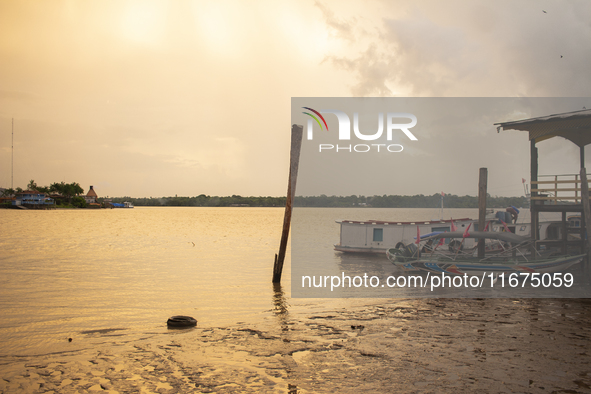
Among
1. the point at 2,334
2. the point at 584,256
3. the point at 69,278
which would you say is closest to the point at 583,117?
the point at 584,256

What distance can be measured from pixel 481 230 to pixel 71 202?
652ft

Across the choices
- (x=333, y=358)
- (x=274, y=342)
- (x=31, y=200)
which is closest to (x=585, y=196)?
(x=333, y=358)

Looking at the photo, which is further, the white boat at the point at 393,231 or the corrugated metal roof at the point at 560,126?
the white boat at the point at 393,231

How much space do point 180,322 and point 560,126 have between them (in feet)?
57.4

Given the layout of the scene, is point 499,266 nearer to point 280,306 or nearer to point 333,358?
point 280,306

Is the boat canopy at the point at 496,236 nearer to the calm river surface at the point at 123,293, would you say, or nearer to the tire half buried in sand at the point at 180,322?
the calm river surface at the point at 123,293

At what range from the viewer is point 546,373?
26.7ft

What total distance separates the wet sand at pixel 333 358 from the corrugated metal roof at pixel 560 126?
9017 millimetres

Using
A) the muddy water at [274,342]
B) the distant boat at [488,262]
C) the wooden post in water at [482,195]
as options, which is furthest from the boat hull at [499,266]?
the muddy water at [274,342]

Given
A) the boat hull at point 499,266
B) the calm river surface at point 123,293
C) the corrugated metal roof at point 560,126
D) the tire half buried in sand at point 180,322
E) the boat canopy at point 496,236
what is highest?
the corrugated metal roof at point 560,126

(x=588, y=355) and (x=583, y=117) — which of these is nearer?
(x=588, y=355)

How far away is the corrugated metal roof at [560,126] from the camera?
706 inches

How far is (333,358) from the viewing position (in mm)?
9156

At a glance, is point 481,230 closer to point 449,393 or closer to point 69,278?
point 449,393
